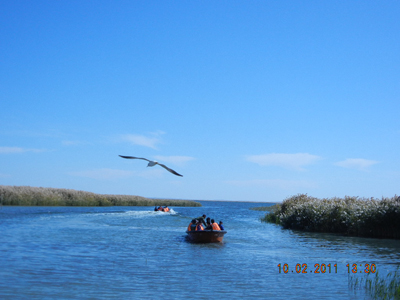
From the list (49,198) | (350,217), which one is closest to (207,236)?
(350,217)

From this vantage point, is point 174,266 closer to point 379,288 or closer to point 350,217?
point 379,288

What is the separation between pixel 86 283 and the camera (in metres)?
12.5

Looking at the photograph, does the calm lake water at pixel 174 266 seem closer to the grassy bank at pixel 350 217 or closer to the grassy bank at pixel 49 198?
the grassy bank at pixel 350 217

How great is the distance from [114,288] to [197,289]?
2.40 metres

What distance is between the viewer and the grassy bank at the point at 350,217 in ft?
84.0

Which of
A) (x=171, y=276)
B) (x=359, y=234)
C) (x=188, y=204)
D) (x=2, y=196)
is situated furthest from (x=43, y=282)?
(x=188, y=204)

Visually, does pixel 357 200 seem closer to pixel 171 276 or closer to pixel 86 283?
pixel 171 276

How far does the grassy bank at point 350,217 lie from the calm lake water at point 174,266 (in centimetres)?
176

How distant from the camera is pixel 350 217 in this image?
28.5 metres
